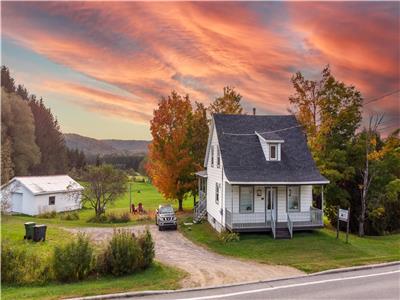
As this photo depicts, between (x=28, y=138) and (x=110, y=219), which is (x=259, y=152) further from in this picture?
(x=28, y=138)

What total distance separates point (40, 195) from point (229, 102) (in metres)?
23.0

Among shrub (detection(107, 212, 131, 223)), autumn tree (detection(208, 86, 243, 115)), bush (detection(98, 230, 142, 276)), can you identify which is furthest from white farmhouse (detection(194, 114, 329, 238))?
autumn tree (detection(208, 86, 243, 115))

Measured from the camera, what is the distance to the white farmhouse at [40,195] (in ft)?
129

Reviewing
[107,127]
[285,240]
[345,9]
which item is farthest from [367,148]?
[107,127]

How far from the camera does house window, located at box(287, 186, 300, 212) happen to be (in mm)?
24328

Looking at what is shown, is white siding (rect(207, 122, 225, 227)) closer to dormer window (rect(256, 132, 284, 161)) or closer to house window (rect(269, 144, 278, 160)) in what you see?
dormer window (rect(256, 132, 284, 161))

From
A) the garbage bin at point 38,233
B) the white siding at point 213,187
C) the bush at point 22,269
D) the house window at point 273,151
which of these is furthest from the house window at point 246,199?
the bush at point 22,269

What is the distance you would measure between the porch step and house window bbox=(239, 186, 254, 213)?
2197 mm

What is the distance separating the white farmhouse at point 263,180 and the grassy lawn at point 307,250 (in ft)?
2.92

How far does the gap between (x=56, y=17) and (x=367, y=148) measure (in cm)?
2276

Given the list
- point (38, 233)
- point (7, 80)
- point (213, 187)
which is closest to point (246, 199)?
point (213, 187)

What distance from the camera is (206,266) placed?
17188 millimetres

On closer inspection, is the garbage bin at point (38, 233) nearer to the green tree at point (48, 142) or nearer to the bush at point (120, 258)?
the bush at point (120, 258)

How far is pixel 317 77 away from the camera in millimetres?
31812
